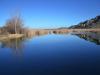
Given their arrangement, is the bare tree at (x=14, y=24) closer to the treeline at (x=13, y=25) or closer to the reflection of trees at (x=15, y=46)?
the treeline at (x=13, y=25)

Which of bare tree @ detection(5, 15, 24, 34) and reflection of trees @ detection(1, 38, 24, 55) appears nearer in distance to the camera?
reflection of trees @ detection(1, 38, 24, 55)

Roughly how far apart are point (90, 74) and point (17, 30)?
1753 inches

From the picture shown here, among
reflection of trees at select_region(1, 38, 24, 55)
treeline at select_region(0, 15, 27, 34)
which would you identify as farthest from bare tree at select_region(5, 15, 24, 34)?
reflection of trees at select_region(1, 38, 24, 55)

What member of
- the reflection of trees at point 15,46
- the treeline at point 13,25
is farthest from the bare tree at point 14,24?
the reflection of trees at point 15,46

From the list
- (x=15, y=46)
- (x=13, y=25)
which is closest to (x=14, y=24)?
(x=13, y=25)

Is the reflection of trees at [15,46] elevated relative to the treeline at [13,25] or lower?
lower

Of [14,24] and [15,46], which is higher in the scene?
[14,24]

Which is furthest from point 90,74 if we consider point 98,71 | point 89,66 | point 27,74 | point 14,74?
point 14,74

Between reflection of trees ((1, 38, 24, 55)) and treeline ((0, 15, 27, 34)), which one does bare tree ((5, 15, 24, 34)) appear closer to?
treeline ((0, 15, 27, 34))

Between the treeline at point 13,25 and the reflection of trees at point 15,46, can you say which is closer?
the reflection of trees at point 15,46

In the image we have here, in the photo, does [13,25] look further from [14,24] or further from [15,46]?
[15,46]

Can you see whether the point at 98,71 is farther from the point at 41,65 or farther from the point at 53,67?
the point at 41,65

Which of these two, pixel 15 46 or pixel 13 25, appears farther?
pixel 13 25

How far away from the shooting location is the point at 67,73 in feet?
36.7
